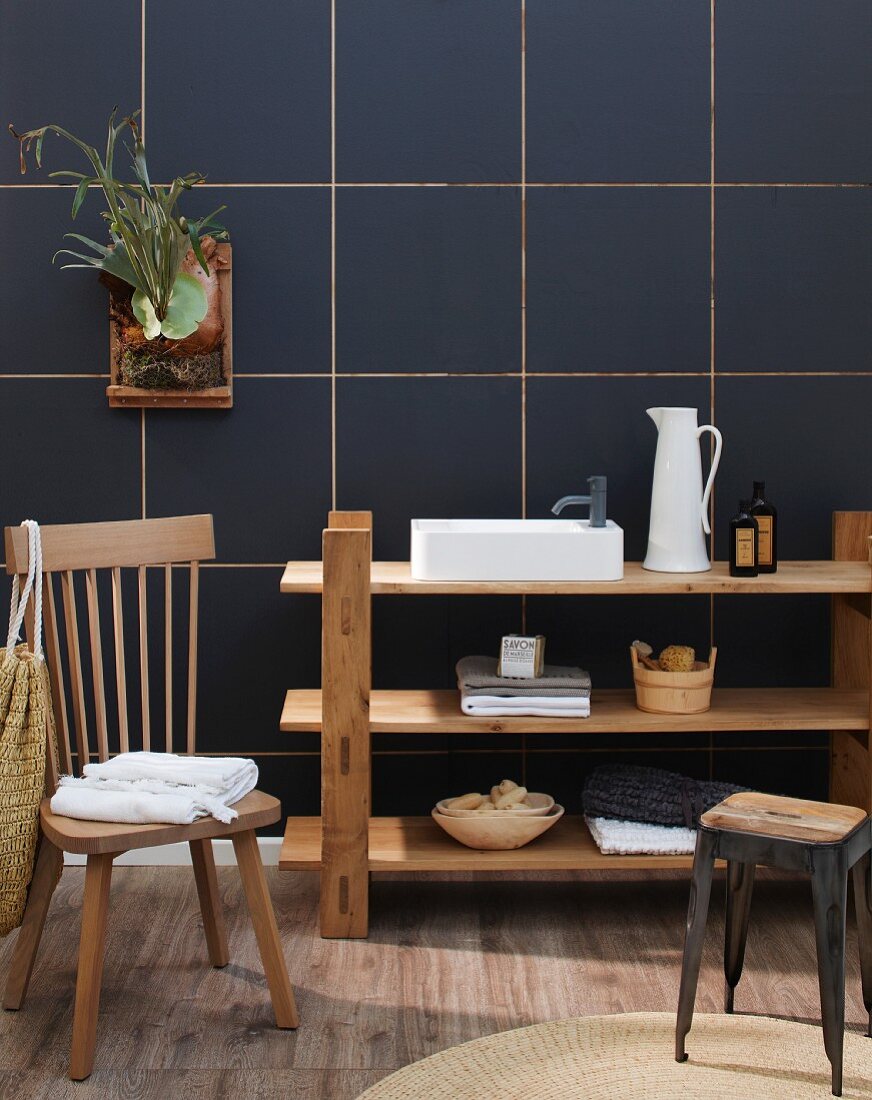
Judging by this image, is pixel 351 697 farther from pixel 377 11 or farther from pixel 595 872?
pixel 377 11

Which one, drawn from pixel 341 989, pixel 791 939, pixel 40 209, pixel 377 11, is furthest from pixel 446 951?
pixel 377 11

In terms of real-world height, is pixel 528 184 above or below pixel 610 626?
above

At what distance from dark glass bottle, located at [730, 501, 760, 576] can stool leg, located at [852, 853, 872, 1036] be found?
84cm

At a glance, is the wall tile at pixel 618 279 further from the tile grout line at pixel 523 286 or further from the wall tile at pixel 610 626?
the wall tile at pixel 610 626

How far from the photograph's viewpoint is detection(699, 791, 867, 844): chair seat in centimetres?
213

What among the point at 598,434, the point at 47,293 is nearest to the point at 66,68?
the point at 47,293

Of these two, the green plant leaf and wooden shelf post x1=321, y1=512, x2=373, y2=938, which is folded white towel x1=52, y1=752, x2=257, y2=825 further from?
the green plant leaf

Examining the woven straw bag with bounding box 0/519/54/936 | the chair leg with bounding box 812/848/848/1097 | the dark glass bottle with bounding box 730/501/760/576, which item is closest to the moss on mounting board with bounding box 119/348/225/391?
the woven straw bag with bounding box 0/519/54/936

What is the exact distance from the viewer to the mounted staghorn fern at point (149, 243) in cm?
296

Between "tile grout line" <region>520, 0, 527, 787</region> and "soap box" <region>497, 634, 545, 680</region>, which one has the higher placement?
"tile grout line" <region>520, 0, 527, 787</region>

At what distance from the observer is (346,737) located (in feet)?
9.32

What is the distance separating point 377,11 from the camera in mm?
3219

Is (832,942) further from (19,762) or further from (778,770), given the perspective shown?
(19,762)

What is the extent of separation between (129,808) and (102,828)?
0.06 meters
